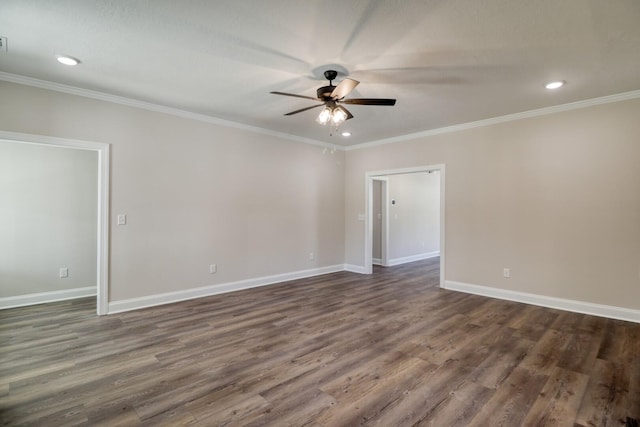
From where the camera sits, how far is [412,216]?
8.16 m

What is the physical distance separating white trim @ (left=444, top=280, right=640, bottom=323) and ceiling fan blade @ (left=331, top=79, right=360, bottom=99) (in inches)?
150

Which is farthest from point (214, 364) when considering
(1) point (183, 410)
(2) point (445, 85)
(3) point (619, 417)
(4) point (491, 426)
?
(2) point (445, 85)

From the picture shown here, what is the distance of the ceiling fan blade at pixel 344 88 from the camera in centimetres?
268

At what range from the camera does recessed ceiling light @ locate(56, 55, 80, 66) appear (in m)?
2.87

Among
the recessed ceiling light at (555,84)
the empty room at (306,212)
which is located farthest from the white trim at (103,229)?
the recessed ceiling light at (555,84)

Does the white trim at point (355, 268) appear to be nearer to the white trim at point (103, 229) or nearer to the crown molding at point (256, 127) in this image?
the crown molding at point (256, 127)

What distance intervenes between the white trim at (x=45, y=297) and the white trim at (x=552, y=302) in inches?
232

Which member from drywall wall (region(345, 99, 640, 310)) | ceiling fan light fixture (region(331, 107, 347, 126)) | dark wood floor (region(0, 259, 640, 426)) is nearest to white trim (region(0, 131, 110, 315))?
dark wood floor (region(0, 259, 640, 426))

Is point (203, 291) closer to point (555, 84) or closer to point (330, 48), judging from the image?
point (330, 48)

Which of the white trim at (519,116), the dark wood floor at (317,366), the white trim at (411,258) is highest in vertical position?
the white trim at (519,116)

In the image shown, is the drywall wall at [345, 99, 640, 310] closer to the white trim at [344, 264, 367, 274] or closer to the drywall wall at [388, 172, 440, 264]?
the white trim at [344, 264, 367, 274]

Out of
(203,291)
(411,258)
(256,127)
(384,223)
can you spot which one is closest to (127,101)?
(256,127)

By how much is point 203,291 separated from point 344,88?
3644 mm

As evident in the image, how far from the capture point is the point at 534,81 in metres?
3.32
